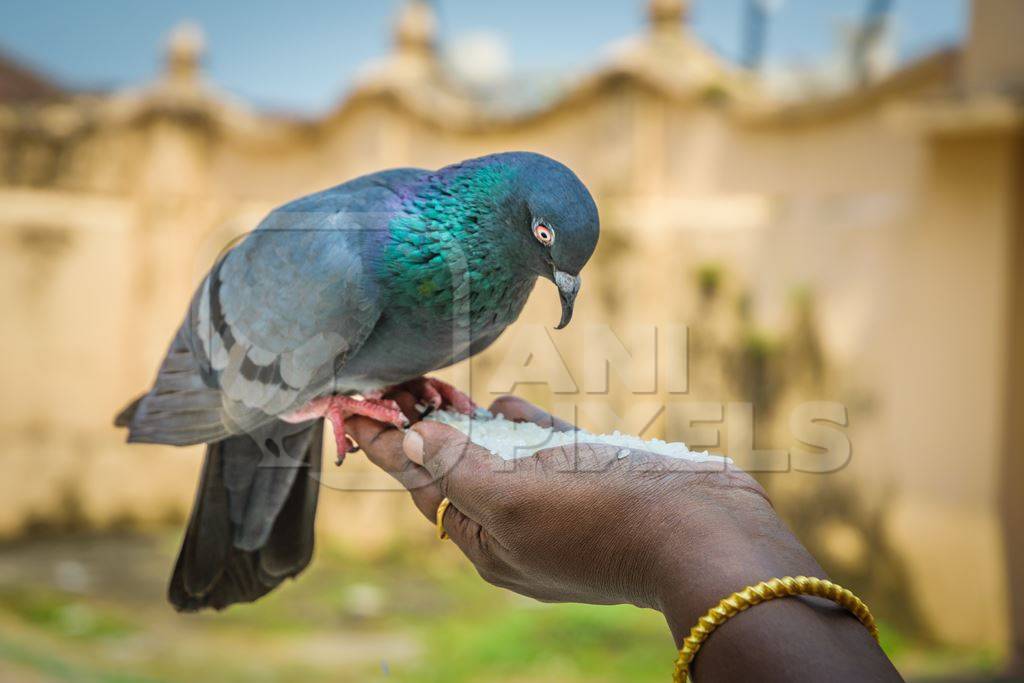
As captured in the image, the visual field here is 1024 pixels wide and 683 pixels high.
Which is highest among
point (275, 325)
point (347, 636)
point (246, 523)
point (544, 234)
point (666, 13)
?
point (666, 13)

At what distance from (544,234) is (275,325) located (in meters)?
0.76

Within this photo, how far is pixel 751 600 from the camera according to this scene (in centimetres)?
143

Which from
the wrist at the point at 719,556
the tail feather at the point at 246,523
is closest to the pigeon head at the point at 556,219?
the wrist at the point at 719,556

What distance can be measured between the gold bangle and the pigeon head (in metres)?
0.75

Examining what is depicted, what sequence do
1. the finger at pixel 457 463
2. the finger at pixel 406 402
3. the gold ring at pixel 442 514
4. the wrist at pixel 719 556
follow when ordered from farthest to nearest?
the finger at pixel 406 402 → the gold ring at pixel 442 514 → the finger at pixel 457 463 → the wrist at pixel 719 556

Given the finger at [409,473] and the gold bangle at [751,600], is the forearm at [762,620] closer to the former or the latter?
the gold bangle at [751,600]

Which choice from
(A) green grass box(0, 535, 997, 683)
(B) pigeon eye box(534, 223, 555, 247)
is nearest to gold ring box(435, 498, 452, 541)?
(B) pigeon eye box(534, 223, 555, 247)

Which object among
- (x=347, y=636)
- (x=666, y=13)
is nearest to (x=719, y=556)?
(x=347, y=636)

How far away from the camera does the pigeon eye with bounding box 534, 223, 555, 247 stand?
2039 mm

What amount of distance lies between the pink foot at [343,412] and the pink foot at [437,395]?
0.54 ft

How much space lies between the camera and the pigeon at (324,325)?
7.13ft

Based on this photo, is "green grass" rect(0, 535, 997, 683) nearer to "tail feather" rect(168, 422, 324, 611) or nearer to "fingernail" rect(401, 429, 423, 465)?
"tail feather" rect(168, 422, 324, 611)

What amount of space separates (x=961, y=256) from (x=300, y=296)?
487cm

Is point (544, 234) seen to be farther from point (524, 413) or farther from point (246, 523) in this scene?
point (246, 523)
